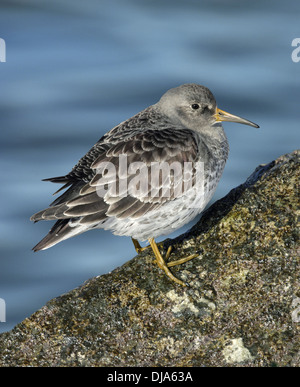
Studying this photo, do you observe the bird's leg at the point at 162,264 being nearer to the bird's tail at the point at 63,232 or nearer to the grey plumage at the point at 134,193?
the grey plumage at the point at 134,193

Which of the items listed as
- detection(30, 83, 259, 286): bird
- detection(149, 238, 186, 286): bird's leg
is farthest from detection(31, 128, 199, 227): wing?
detection(149, 238, 186, 286): bird's leg

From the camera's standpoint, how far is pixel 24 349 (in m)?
4.34

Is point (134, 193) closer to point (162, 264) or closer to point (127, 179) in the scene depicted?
point (127, 179)

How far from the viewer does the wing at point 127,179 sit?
521cm

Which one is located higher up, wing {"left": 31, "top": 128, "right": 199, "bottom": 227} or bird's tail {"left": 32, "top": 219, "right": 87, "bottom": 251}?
wing {"left": 31, "top": 128, "right": 199, "bottom": 227}

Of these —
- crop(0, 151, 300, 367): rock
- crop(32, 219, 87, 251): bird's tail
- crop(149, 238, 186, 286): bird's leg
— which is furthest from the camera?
crop(32, 219, 87, 251): bird's tail

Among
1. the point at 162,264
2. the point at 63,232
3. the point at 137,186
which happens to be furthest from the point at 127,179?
the point at 162,264

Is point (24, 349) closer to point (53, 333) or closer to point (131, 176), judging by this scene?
point (53, 333)

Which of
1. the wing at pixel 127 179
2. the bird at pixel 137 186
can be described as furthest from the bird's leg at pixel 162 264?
the wing at pixel 127 179

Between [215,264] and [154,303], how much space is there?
22.3 inches

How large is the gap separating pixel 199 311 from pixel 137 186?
1365 millimetres

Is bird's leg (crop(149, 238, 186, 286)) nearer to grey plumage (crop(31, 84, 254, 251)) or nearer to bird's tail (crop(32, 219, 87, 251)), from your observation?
grey plumage (crop(31, 84, 254, 251))

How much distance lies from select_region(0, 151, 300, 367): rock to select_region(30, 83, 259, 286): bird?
36 centimetres

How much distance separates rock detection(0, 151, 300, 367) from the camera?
4188 millimetres
